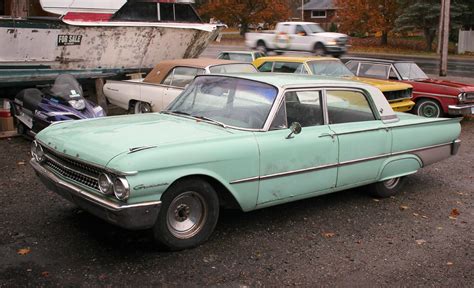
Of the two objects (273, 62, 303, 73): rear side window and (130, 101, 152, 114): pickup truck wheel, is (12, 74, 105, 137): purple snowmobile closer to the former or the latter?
(130, 101, 152, 114): pickup truck wheel

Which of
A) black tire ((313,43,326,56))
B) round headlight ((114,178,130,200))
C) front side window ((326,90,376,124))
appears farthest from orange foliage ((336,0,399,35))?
round headlight ((114,178,130,200))

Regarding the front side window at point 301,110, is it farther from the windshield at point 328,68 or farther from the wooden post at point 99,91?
the wooden post at point 99,91

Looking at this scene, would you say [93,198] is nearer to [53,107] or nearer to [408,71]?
[53,107]

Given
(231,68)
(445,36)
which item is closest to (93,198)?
(231,68)

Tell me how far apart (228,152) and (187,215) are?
626mm

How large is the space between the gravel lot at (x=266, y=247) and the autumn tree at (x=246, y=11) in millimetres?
50620

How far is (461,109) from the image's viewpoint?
11297mm

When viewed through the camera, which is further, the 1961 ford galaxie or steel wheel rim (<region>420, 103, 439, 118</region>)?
steel wheel rim (<region>420, 103, 439, 118</region>)

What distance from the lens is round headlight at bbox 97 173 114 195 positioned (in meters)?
3.95

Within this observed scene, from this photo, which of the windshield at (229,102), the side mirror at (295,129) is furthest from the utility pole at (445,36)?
the side mirror at (295,129)

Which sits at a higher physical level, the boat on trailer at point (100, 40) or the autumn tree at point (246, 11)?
the autumn tree at point (246, 11)

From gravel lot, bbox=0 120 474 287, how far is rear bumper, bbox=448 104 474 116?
220 inches

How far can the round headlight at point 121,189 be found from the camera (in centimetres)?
385

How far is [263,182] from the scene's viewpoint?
470 centimetres
